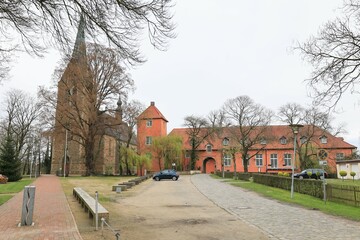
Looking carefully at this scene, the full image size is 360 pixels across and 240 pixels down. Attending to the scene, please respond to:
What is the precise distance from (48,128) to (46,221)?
3277 cm

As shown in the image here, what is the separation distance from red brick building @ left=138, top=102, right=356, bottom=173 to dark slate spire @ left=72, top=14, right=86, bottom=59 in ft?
157

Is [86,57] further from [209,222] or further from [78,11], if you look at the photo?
[209,222]

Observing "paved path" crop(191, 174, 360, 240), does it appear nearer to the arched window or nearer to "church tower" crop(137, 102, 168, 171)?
"church tower" crop(137, 102, 168, 171)

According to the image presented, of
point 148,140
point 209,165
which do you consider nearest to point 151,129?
point 148,140

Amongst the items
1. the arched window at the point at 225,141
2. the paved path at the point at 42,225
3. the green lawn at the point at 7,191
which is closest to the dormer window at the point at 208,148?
the arched window at the point at 225,141

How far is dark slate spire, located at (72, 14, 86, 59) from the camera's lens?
7.27m

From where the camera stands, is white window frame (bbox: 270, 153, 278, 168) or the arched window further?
the arched window

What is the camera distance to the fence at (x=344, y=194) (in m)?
15.9

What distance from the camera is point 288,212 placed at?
13.2 m

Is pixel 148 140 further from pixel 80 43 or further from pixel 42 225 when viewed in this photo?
pixel 80 43

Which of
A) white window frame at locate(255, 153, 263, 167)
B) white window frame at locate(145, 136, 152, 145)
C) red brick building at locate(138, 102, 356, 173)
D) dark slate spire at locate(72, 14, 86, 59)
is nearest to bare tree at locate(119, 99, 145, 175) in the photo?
red brick building at locate(138, 102, 356, 173)

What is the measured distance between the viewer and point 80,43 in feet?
25.8

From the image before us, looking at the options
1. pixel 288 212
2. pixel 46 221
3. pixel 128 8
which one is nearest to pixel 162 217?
pixel 46 221

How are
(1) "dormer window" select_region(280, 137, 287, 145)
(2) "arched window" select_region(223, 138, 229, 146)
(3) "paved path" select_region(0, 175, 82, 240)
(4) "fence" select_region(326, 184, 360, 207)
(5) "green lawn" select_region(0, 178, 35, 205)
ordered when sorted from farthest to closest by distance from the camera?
(2) "arched window" select_region(223, 138, 229, 146), (1) "dormer window" select_region(280, 137, 287, 145), (5) "green lawn" select_region(0, 178, 35, 205), (4) "fence" select_region(326, 184, 360, 207), (3) "paved path" select_region(0, 175, 82, 240)
